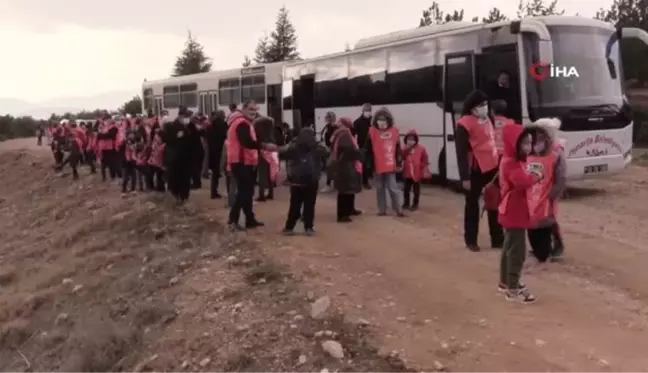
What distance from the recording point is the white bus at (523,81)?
15.3 meters

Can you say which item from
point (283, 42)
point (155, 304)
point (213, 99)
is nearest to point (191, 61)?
point (283, 42)

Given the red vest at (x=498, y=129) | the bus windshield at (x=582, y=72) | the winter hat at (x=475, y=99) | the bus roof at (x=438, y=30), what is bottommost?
the red vest at (x=498, y=129)

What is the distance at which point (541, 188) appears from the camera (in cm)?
881

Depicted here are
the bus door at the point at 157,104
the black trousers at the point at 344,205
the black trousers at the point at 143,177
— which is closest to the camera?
the black trousers at the point at 344,205

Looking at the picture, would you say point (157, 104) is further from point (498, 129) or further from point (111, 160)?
point (498, 129)

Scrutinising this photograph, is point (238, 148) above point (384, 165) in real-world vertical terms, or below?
above

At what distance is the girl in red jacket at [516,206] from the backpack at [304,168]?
4078mm

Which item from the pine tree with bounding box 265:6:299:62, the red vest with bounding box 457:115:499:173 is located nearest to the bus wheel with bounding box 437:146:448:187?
the red vest with bounding box 457:115:499:173

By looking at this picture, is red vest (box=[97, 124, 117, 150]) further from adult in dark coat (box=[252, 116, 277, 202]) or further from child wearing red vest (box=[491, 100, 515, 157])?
child wearing red vest (box=[491, 100, 515, 157])

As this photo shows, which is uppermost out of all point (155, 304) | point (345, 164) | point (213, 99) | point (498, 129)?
point (213, 99)

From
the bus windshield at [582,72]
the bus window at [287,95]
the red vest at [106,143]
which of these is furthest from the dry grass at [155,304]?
the bus window at [287,95]

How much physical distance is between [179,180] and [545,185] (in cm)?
888

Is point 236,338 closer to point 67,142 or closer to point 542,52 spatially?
point 542,52

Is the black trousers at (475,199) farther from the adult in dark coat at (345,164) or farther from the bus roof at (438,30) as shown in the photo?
the bus roof at (438,30)
